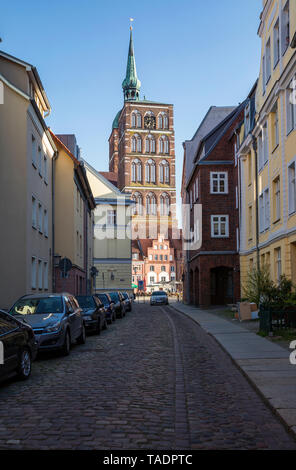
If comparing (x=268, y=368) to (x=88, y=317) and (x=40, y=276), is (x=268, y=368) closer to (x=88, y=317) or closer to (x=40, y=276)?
(x=88, y=317)

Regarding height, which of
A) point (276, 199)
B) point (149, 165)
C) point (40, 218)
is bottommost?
point (40, 218)

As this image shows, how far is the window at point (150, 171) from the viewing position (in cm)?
12169

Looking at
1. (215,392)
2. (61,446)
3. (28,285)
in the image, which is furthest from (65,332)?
(28,285)

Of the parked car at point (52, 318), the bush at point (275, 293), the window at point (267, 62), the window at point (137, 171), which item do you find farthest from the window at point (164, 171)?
the parked car at point (52, 318)

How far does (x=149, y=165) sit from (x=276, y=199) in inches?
3877

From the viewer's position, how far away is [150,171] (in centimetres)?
12250

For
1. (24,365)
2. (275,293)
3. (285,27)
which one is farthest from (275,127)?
(24,365)

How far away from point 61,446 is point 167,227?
115210mm

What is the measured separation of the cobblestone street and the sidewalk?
0.17 meters

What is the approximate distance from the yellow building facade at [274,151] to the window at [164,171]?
294 ft

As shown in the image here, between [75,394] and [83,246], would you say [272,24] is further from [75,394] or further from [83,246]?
[83,246]

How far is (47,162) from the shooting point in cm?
3111

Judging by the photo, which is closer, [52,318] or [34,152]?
[52,318]

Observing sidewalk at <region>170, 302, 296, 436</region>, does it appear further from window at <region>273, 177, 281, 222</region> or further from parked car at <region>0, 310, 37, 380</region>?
window at <region>273, 177, 281, 222</region>
